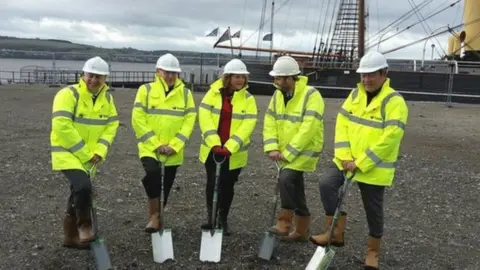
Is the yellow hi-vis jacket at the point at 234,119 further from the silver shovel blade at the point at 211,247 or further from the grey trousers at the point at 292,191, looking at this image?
the silver shovel blade at the point at 211,247

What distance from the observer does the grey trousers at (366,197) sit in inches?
201

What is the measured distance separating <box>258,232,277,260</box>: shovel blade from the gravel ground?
0.32 ft

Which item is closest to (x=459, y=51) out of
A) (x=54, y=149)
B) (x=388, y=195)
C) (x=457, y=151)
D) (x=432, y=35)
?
(x=432, y=35)

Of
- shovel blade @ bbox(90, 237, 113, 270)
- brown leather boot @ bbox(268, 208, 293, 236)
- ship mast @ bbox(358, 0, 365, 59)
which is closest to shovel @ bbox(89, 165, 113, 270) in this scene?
shovel blade @ bbox(90, 237, 113, 270)

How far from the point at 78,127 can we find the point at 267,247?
7.21 feet

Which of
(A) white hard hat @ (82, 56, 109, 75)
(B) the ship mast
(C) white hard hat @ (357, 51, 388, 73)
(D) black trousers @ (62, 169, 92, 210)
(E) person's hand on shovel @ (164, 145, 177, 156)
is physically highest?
(B) the ship mast

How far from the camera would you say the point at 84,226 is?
18.0 feet

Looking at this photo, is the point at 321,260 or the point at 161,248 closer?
the point at 321,260

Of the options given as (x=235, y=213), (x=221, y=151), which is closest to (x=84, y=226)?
(x=221, y=151)

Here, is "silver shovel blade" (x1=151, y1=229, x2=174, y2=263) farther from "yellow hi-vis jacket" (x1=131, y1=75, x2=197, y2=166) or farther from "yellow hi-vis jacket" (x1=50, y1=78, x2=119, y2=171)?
"yellow hi-vis jacket" (x1=50, y1=78, x2=119, y2=171)

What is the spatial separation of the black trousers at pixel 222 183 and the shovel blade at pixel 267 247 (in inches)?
29.3

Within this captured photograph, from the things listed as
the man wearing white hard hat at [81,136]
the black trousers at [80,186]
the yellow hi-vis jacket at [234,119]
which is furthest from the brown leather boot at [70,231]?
the yellow hi-vis jacket at [234,119]

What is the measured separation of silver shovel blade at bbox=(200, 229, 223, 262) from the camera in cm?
529

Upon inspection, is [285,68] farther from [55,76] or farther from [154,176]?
[55,76]
